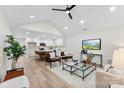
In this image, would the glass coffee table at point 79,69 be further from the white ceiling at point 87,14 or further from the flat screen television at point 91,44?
the white ceiling at point 87,14

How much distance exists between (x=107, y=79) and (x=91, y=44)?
4.30 metres

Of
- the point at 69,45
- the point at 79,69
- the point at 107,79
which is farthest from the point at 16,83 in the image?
the point at 69,45

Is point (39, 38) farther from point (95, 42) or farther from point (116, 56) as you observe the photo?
point (116, 56)

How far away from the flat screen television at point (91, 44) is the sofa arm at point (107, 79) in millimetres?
3752

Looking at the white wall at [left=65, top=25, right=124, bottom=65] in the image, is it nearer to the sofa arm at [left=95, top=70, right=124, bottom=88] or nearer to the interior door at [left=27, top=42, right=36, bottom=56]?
the sofa arm at [left=95, top=70, right=124, bottom=88]

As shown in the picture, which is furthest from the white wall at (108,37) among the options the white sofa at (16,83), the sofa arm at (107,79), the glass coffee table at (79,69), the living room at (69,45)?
the white sofa at (16,83)

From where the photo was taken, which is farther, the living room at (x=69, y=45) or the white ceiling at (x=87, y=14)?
the white ceiling at (x=87, y=14)

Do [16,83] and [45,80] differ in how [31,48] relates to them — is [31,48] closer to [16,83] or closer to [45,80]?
→ [45,80]

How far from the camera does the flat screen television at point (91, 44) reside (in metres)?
5.75

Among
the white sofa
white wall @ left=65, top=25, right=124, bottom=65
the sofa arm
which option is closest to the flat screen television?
white wall @ left=65, top=25, right=124, bottom=65

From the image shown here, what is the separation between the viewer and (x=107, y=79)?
2148 mm

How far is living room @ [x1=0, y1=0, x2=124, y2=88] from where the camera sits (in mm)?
2828
